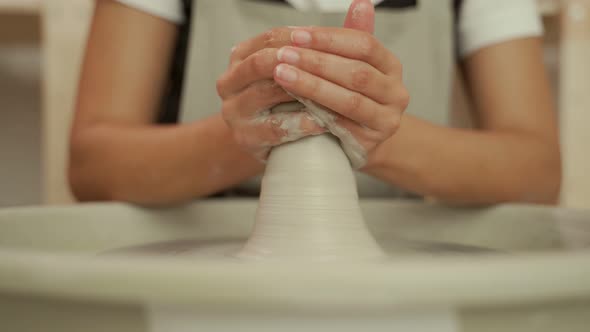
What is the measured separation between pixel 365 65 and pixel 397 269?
0.20 meters

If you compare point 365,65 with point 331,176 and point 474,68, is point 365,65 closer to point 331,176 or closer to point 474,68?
point 331,176

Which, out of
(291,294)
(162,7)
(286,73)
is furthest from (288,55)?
(162,7)

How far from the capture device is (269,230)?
42cm

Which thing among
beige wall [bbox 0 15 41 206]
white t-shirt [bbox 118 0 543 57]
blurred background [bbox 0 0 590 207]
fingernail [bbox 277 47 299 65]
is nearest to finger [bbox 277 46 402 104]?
fingernail [bbox 277 47 299 65]

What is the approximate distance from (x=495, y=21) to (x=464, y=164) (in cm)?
30

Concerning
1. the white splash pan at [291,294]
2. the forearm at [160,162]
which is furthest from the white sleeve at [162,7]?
the white splash pan at [291,294]

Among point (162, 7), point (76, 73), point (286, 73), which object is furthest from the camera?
point (76, 73)

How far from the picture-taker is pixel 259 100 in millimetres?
395

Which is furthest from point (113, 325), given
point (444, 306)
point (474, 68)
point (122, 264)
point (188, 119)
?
point (474, 68)

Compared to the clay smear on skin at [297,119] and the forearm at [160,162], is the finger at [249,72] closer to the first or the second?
the clay smear on skin at [297,119]

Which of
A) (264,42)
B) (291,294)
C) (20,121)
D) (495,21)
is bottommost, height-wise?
(20,121)

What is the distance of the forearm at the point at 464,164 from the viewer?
0.61m

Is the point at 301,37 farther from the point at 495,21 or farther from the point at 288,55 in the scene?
the point at 495,21

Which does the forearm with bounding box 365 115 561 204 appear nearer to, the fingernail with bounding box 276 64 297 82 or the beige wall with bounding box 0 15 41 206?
the fingernail with bounding box 276 64 297 82
